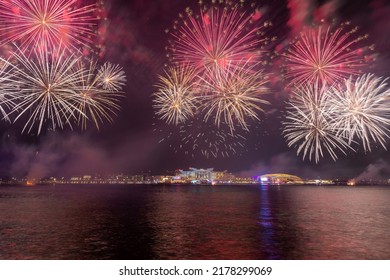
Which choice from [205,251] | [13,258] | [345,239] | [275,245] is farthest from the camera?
[345,239]

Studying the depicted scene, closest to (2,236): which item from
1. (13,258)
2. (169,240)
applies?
(13,258)

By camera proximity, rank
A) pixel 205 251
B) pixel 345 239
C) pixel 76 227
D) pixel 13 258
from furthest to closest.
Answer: pixel 76 227, pixel 345 239, pixel 205 251, pixel 13 258

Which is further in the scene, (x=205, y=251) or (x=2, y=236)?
(x=2, y=236)
